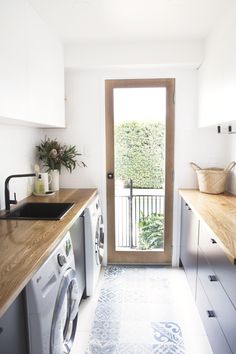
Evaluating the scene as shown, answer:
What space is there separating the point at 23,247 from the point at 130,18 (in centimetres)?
189

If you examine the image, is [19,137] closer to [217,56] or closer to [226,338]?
[217,56]

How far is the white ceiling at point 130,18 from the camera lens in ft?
6.22

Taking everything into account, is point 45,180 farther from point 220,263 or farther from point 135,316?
point 220,263

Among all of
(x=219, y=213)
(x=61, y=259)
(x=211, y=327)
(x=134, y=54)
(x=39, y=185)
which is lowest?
(x=211, y=327)

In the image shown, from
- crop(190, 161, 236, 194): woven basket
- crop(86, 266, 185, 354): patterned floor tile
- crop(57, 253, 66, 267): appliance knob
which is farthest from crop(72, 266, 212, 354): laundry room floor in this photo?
crop(190, 161, 236, 194): woven basket

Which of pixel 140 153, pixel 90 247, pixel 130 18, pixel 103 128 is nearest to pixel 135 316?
pixel 90 247

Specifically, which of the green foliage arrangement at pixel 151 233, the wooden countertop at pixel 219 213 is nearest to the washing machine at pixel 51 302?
the wooden countertop at pixel 219 213

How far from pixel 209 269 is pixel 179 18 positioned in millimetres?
1911

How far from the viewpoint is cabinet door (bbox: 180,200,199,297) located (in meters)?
2.22

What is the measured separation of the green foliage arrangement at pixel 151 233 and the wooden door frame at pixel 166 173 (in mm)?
62

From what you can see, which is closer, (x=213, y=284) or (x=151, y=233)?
(x=213, y=284)

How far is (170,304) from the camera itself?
7.73 ft

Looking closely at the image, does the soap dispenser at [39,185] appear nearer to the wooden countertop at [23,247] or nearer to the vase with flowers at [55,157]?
the vase with flowers at [55,157]

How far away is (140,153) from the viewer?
3.00 meters
